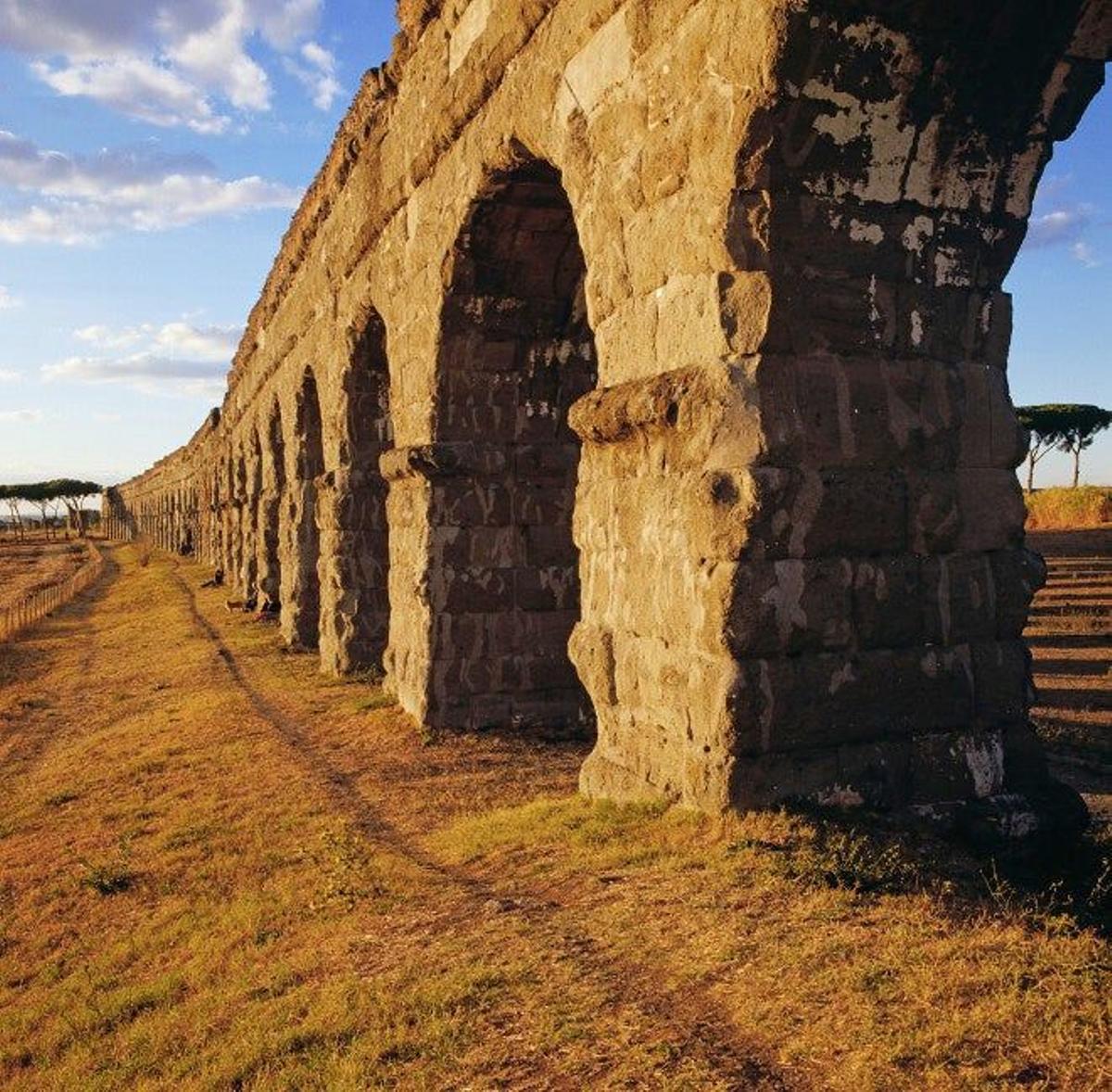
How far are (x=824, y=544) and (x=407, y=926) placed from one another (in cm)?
229

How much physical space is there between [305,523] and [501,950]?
37.1ft

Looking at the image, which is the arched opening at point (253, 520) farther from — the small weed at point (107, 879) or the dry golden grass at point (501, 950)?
the small weed at point (107, 879)

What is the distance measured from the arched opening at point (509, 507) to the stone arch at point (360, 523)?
3.39 metres

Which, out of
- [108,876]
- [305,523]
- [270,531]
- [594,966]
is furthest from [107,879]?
[270,531]

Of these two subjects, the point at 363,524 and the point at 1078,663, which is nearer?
the point at 363,524

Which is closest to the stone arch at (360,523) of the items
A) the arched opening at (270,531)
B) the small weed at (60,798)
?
the small weed at (60,798)

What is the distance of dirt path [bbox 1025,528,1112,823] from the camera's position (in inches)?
272

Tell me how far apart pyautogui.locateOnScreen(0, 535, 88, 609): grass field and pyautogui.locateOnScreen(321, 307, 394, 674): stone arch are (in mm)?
17219

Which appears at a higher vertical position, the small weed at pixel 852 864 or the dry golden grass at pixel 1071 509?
the dry golden grass at pixel 1071 509

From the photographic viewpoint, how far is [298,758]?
25.4 feet

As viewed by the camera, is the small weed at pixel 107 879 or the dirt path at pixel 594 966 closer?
the dirt path at pixel 594 966

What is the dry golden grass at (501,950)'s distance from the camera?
2.69 m

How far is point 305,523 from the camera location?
14.2m

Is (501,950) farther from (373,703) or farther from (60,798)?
(373,703)
